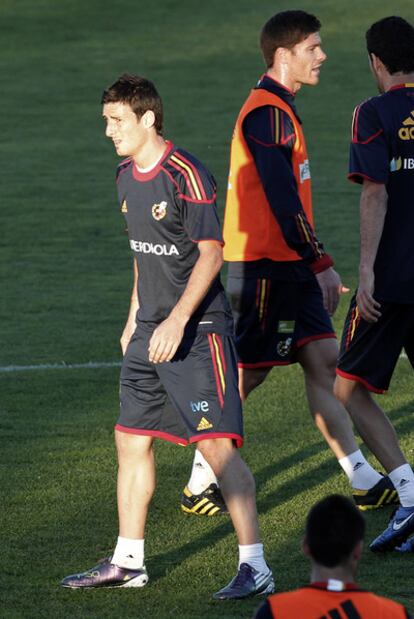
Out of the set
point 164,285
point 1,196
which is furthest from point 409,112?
point 1,196

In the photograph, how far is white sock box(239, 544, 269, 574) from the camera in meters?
5.67

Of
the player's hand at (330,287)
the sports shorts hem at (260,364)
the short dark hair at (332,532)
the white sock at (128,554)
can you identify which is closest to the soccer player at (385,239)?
the player's hand at (330,287)

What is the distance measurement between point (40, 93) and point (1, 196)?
27.5ft

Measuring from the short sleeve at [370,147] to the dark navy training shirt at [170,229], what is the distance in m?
0.76

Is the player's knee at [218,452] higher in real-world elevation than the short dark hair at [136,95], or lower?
lower

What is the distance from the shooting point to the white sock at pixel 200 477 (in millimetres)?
6992

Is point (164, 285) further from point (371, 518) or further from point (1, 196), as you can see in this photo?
point (1, 196)

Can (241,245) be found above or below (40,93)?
above

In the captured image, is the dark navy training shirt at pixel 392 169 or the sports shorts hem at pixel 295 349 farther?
the sports shorts hem at pixel 295 349

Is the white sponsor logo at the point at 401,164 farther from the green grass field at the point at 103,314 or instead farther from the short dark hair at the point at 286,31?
the green grass field at the point at 103,314

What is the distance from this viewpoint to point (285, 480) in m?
7.45

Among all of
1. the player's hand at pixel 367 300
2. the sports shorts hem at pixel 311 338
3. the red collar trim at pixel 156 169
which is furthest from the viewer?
the sports shorts hem at pixel 311 338

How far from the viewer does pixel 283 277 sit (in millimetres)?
7109

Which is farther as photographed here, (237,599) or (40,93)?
(40,93)
